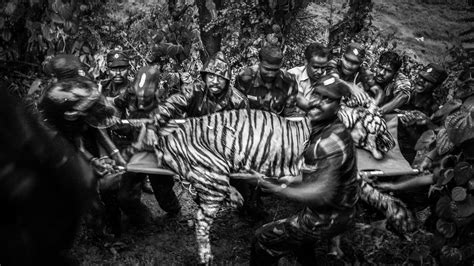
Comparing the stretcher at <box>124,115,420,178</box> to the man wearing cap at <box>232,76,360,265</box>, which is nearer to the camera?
the man wearing cap at <box>232,76,360,265</box>

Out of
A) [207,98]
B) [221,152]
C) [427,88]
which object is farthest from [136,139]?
[427,88]

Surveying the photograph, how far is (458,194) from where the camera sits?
4.07m

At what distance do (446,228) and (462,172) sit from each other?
52 cm

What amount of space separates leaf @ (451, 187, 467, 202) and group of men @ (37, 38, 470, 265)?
78 cm

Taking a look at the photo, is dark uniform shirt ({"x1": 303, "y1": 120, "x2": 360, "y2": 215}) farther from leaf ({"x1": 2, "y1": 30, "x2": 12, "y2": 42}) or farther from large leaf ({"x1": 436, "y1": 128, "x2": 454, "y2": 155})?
leaf ({"x1": 2, "y1": 30, "x2": 12, "y2": 42})

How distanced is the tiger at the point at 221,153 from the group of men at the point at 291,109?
20cm

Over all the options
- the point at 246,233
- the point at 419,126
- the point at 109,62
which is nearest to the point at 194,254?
the point at 246,233

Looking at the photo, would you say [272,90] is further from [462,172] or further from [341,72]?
[462,172]

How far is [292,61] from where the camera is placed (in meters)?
9.53

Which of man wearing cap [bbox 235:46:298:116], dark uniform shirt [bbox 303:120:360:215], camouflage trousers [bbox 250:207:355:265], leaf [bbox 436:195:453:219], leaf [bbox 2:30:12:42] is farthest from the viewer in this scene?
leaf [bbox 2:30:12:42]

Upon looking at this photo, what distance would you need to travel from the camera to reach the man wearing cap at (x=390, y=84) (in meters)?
6.63

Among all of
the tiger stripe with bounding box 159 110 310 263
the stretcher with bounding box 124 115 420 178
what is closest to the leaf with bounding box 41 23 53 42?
the stretcher with bounding box 124 115 420 178

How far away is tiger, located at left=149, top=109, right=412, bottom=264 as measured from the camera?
185 inches

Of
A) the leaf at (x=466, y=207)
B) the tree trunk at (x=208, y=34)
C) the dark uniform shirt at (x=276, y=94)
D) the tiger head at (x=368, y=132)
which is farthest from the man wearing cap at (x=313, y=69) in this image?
the tree trunk at (x=208, y=34)
